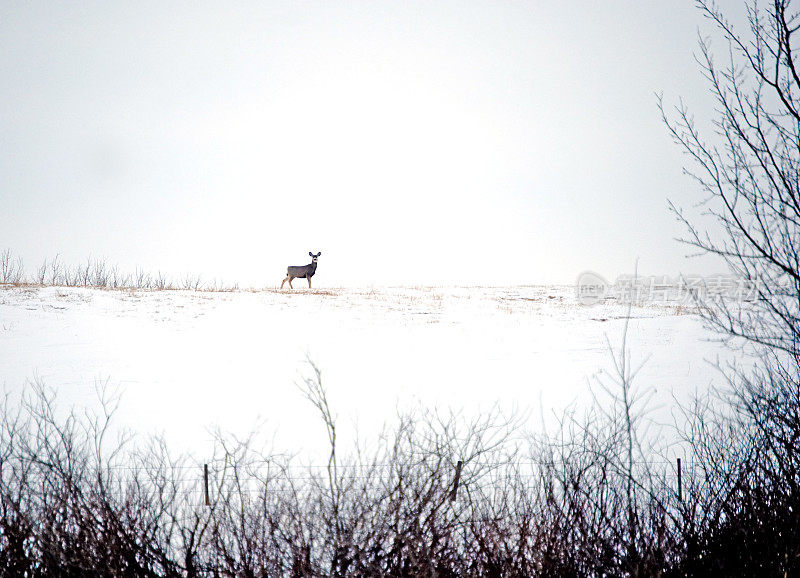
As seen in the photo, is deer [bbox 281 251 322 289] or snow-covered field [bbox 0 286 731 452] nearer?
snow-covered field [bbox 0 286 731 452]

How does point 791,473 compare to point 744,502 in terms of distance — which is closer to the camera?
point 791,473

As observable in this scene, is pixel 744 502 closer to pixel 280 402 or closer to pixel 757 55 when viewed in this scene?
pixel 757 55

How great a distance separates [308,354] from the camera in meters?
16.4

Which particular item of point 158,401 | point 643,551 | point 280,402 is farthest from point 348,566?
point 158,401

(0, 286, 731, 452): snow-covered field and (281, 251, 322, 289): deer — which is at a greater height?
(281, 251, 322, 289): deer

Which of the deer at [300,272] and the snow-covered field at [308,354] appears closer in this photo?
the snow-covered field at [308,354]

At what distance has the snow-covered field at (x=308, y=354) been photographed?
757 inches

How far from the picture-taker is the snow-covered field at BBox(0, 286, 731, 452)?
63.1 feet

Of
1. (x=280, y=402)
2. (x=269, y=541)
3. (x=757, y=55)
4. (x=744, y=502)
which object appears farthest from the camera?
(x=280, y=402)

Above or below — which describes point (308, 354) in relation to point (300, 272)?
below

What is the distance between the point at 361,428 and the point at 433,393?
3.61m

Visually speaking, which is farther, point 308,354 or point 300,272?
point 300,272

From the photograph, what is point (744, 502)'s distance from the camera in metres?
8.91

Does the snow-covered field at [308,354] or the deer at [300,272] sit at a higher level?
the deer at [300,272]
